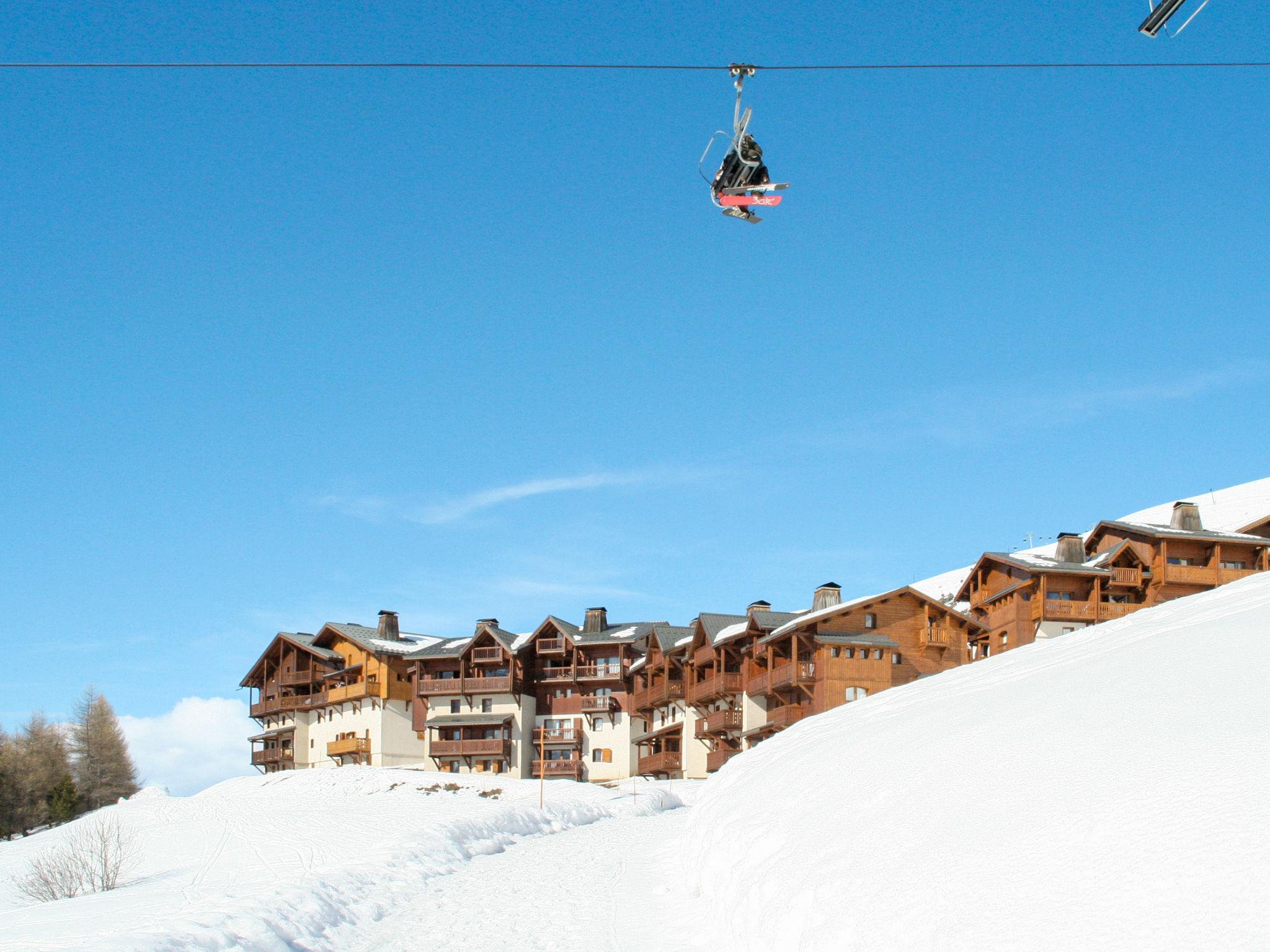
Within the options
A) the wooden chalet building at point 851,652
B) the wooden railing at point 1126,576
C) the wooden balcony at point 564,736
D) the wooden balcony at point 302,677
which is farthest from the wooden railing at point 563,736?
the wooden railing at point 1126,576

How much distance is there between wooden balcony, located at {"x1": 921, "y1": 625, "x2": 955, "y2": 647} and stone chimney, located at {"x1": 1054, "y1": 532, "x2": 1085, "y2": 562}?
945cm

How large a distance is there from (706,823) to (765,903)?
24.7 feet

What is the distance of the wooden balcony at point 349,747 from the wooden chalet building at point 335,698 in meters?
0.05

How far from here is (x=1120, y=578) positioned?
56.1m

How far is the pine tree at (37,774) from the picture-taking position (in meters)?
72.5

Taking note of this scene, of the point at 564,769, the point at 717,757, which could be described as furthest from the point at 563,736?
the point at 717,757

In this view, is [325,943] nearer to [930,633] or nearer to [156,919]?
[156,919]

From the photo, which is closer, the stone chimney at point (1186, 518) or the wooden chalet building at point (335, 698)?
the stone chimney at point (1186, 518)

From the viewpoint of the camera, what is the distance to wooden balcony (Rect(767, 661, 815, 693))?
5128 cm

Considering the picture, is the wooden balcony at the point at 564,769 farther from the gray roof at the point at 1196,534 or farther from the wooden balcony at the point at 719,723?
the gray roof at the point at 1196,534

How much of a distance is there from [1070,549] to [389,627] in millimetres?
43636

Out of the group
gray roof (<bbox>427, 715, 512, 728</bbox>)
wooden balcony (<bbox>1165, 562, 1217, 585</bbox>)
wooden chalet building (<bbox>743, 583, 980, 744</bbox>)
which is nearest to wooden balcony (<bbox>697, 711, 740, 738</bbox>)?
wooden chalet building (<bbox>743, 583, 980, 744</bbox>)

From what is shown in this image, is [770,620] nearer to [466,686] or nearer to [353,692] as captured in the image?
[466,686]

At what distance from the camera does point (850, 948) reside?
863cm
